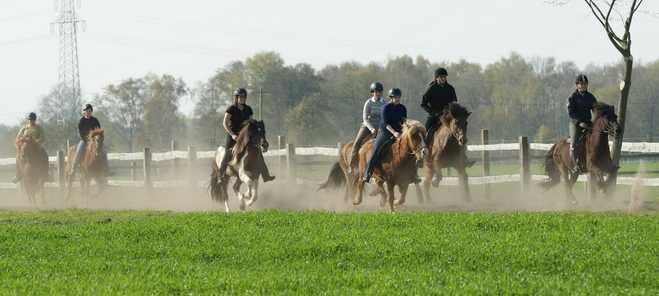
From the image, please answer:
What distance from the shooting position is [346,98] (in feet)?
282

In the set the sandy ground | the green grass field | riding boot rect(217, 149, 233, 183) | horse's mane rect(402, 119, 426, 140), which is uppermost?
horse's mane rect(402, 119, 426, 140)

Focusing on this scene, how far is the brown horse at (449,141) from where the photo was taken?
18875 mm

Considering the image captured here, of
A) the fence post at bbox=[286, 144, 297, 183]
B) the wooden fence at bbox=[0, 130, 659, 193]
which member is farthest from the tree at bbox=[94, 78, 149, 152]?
the fence post at bbox=[286, 144, 297, 183]

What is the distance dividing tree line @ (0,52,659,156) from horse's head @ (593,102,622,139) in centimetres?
5840

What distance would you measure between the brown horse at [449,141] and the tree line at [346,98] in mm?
56195

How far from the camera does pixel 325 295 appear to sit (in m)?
7.95

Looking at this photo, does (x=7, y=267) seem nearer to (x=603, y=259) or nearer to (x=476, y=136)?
(x=603, y=259)

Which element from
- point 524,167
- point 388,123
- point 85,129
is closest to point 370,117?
point 388,123

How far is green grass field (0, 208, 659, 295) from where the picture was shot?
834cm

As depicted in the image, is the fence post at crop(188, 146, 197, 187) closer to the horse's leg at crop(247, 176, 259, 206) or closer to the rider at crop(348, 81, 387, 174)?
the horse's leg at crop(247, 176, 259, 206)

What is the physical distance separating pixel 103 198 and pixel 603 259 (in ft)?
64.8

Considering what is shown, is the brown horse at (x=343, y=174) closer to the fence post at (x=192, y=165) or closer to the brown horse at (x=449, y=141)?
the brown horse at (x=449, y=141)

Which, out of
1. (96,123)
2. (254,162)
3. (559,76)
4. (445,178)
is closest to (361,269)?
(254,162)

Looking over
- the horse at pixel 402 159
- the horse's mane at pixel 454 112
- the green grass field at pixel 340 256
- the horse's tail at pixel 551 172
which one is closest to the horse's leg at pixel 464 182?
the horse's mane at pixel 454 112
